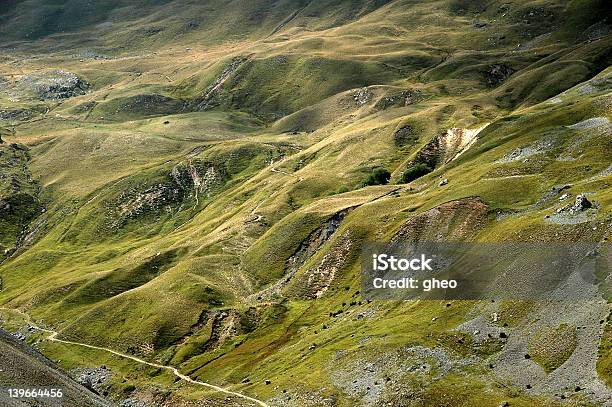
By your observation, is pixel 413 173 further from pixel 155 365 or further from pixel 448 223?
pixel 155 365

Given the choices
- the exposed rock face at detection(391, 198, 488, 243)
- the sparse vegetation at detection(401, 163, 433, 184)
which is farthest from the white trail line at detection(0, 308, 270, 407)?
the sparse vegetation at detection(401, 163, 433, 184)

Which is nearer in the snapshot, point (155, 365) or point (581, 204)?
point (581, 204)

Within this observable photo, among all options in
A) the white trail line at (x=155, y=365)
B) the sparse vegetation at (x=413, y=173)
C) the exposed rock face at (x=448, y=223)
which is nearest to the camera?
the white trail line at (x=155, y=365)

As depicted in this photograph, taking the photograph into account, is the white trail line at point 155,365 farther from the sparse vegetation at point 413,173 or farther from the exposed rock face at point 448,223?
the sparse vegetation at point 413,173

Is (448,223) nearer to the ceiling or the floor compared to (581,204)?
nearer to the floor

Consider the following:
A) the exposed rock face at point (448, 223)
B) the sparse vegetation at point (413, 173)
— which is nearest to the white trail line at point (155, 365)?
the exposed rock face at point (448, 223)

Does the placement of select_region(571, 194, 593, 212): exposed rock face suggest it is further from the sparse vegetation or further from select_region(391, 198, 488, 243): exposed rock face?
the sparse vegetation

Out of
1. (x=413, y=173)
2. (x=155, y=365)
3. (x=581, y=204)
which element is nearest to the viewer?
(x=581, y=204)

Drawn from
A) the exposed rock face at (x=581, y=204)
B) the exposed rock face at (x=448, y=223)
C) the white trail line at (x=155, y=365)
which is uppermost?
the exposed rock face at (x=581, y=204)

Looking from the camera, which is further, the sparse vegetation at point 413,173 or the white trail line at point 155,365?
the sparse vegetation at point 413,173

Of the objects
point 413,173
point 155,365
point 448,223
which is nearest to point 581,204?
point 448,223

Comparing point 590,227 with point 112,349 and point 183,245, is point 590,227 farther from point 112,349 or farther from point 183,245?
point 183,245
